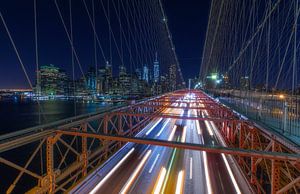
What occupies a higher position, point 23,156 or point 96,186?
point 96,186

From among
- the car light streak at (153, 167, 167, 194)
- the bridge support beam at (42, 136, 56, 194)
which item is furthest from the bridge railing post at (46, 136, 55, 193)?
the car light streak at (153, 167, 167, 194)

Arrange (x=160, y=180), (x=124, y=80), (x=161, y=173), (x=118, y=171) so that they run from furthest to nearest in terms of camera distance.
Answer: (x=124, y=80)
(x=118, y=171)
(x=161, y=173)
(x=160, y=180)

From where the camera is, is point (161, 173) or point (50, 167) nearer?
point (50, 167)

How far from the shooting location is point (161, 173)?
25.2 feet

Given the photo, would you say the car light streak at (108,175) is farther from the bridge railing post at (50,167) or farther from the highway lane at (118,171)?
the bridge railing post at (50,167)

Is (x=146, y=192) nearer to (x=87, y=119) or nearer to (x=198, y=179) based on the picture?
(x=198, y=179)

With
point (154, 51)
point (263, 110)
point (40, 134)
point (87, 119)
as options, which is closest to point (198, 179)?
point (263, 110)

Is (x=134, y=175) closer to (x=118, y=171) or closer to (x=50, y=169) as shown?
(x=118, y=171)

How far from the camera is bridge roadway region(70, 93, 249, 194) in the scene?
21.4 ft

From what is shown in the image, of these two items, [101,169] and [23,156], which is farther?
[23,156]

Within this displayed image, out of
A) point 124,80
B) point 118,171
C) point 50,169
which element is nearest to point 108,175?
point 118,171

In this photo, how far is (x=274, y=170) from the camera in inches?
185

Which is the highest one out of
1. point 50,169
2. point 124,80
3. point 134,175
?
point 124,80

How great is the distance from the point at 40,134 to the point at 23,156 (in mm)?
24651
